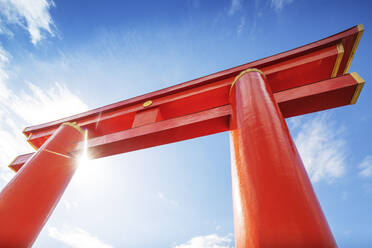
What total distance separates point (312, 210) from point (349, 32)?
2.75 m

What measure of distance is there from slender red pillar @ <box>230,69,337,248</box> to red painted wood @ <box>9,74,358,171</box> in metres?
0.62

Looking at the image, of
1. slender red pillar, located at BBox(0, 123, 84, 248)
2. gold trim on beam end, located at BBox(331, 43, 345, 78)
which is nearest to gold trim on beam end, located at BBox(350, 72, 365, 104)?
gold trim on beam end, located at BBox(331, 43, 345, 78)

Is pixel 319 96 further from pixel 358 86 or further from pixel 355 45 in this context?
pixel 355 45

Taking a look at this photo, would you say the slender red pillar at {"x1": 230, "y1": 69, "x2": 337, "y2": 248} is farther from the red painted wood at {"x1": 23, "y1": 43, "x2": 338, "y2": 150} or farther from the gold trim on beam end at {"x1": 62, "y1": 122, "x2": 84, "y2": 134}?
the gold trim on beam end at {"x1": 62, "y1": 122, "x2": 84, "y2": 134}

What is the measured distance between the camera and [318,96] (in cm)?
199

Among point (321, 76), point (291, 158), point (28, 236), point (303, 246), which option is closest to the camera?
point (303, 246)

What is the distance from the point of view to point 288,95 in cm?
212

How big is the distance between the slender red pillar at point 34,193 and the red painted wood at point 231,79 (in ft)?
3.18

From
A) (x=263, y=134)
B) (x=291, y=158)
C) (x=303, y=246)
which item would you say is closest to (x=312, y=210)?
(x=303, y=246)

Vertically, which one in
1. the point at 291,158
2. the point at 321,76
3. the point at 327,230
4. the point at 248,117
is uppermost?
the point at 321,76

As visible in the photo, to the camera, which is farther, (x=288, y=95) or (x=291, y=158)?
(x=288, y=95)

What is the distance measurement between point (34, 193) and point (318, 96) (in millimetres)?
3535

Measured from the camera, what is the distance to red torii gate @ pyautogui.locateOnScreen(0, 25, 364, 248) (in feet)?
3.40

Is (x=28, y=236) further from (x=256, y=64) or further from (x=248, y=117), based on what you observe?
(x=256, y=64)
